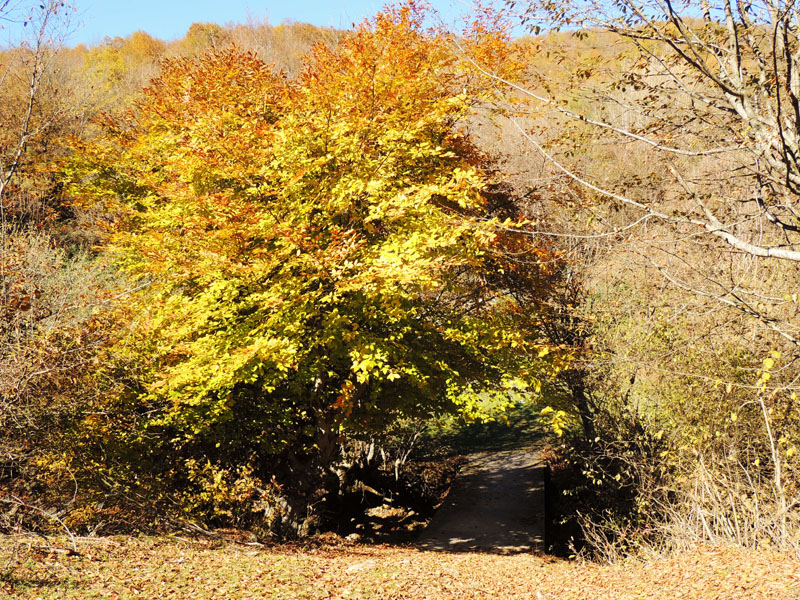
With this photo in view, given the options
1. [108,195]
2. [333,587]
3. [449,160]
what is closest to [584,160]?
[449,160]

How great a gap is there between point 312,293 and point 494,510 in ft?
26.8

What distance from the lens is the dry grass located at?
19.1ft

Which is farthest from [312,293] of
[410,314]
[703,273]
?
[703,273]

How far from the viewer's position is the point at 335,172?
8.97 m

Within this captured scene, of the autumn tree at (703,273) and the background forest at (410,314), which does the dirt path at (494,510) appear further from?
the autumn tree at (703,273)

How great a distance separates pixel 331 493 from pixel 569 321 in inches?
297

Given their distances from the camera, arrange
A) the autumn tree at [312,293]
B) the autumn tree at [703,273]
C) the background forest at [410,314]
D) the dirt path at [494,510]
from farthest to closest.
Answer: the dirt path at [494,510] < the autumn tree at [312,293] < the background forest at [410,314] < the autumn tree at [703,273]

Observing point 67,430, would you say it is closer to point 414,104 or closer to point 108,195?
point 414,104

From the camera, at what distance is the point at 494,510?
43.2ft

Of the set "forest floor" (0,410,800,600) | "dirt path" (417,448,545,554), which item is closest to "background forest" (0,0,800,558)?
"forest floor" (0,410,800,600)

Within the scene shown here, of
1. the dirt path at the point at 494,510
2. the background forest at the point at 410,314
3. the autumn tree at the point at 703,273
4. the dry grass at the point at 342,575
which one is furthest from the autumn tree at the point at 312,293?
the dirt path at the point at 494,510

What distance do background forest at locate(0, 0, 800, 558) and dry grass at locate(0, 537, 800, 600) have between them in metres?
0.66

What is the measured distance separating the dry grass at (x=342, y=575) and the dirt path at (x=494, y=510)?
2.43 m

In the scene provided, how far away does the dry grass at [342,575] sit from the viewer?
5824 mm
